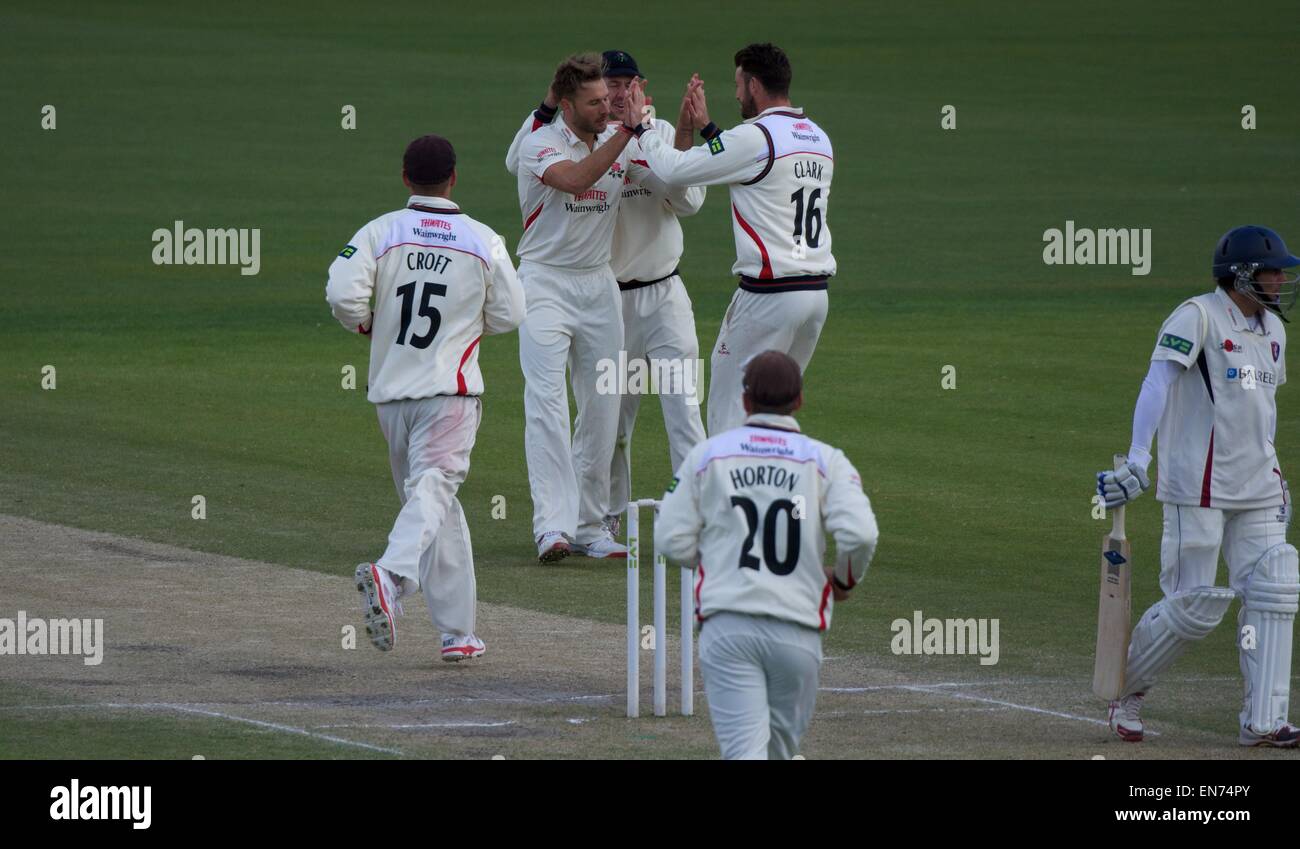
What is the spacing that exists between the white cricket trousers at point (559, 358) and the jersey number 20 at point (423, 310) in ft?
8.38

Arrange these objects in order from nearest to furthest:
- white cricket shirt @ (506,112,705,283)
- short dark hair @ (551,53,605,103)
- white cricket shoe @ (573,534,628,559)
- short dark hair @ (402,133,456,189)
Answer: short dark hair @ (402,133,456,189)
short dark hair @ (551,53,605,103)
white cricket shirt @ (506,112,705,283)
white cricket shoe @ (573,534,628,559)

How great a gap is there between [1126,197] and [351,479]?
22302 millimetres

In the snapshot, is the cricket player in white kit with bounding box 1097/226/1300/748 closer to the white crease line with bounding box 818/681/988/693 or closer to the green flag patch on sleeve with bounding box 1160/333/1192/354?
the green flag patch on sleeve with bounding box 1160/333/1192/354

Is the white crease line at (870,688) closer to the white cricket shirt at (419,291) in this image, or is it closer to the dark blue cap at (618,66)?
the white cricket shirt at (419,291)

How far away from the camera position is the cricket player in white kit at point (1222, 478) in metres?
8.95

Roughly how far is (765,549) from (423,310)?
3.48 metres

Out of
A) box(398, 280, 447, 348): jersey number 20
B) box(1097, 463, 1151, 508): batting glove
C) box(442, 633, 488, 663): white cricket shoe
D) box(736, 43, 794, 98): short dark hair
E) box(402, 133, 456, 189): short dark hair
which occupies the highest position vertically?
box(736, 43, 794, 98): short dark hair

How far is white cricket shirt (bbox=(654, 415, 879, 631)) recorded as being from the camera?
724 cm

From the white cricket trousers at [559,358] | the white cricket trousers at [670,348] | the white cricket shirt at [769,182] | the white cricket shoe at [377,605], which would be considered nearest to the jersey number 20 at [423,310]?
the white cricket shoe at [377,605]

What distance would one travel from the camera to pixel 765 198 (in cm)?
1175

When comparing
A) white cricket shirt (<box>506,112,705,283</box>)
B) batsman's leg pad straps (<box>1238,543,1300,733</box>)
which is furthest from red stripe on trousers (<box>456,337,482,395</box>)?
batsman's leg pad straps (<box>1238,543,1300,733</box>)

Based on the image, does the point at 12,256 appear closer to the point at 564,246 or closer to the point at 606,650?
the point at 564,246

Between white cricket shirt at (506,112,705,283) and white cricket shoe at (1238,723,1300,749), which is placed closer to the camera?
white cricket shoe at (1238,723,1300,749)

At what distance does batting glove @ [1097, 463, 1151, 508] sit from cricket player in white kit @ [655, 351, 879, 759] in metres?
1.90
